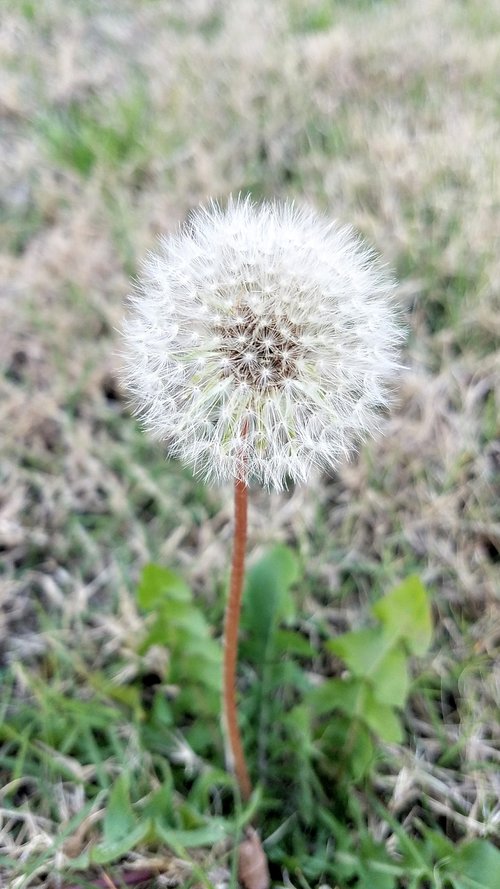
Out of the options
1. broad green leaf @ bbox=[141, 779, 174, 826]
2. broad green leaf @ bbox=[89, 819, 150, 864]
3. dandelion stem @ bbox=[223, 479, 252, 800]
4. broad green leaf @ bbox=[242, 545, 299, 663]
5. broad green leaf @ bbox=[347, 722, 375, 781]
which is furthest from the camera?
broad green leaf @ bbox=[242, 545, 299, 663]

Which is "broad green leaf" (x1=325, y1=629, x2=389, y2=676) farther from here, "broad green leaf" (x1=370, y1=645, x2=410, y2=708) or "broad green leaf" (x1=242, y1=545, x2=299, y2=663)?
"broad green leaf" (x1=242, y1=545, x2=299, y2=663)

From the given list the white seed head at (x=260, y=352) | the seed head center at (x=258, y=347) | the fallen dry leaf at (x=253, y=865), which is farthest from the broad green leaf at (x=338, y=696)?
the seed head center at (x=258, y=347)

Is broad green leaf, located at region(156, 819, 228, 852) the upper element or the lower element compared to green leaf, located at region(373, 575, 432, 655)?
lower

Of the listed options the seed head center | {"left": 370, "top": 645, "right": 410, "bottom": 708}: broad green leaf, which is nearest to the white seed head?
the seed head center

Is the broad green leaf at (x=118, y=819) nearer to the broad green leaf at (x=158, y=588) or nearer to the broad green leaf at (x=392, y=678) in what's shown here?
the broad green leaf at (x=158, y=588)

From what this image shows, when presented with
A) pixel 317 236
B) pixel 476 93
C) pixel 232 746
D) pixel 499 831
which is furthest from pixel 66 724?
pixel 476 93
